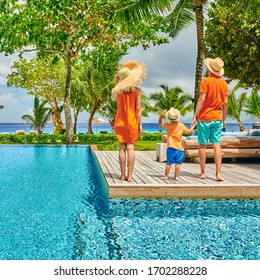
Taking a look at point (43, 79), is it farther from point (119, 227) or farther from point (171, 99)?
point (119, 227)

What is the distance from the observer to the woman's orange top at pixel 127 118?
6.36 m

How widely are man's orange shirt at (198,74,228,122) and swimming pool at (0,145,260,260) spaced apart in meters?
1.49

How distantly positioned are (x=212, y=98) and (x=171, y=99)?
25547 mm

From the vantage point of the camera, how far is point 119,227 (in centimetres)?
495

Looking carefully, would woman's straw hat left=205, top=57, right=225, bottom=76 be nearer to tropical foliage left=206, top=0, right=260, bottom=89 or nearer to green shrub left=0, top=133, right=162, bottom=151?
tropical foliage left=206, top=0, right=260, bottom=89

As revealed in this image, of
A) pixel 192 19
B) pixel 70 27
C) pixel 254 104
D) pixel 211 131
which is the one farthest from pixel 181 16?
pixel 211 131

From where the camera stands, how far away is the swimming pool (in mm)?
4043

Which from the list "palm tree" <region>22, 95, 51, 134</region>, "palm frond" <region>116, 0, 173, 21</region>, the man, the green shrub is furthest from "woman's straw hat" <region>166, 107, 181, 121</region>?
"palm tree" <region>22, 95, 51, 134</region>

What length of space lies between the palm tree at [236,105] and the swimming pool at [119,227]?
2049 centimetres

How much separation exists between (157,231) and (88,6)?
1539 cm

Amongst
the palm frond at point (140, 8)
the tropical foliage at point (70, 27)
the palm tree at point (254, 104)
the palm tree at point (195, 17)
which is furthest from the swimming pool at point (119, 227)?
the palm tree at point (254, 104)

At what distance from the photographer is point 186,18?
16609 mm

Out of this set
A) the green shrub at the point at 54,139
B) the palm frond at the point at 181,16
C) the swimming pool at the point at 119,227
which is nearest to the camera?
the swimming pool at the point at 119,227

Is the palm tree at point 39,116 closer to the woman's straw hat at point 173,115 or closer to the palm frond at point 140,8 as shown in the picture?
the palm frond at point 140,8
